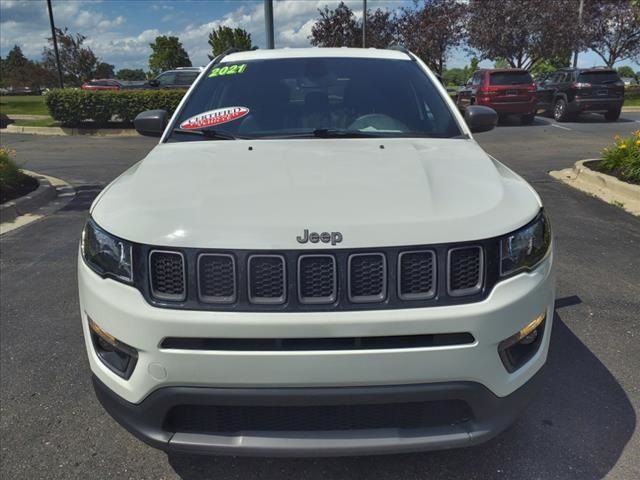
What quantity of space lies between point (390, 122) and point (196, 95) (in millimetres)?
1257

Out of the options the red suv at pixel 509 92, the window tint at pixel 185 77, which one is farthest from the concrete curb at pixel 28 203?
the red suv at pixel 509 92

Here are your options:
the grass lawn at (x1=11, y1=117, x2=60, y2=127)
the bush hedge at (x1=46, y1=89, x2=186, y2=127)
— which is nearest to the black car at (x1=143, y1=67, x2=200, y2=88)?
the bush hedge at (x1=46, y1=89, x2=186, y2=127)

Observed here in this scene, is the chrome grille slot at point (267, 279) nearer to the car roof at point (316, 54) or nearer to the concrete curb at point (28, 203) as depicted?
the car roof at point (316, 54)

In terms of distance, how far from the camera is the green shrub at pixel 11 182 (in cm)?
745

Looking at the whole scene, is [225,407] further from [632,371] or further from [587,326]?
[587,326]

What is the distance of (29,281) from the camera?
15.5 ft

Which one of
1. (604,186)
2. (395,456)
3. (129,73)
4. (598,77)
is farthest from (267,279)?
(129,73)

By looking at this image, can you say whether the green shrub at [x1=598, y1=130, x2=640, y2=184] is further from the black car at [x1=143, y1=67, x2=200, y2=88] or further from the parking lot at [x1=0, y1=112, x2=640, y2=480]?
the black car at [x1=143, y1=67, x2=200, y2=88]

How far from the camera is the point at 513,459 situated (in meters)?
2.46

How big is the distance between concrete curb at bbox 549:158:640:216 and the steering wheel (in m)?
4.77

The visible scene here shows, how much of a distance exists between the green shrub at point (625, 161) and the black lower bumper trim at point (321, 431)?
264 inches

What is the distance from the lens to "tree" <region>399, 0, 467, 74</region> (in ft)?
102

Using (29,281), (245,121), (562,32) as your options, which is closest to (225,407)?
(245,121)

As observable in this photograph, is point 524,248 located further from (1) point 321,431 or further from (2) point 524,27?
(2) point 524,27
